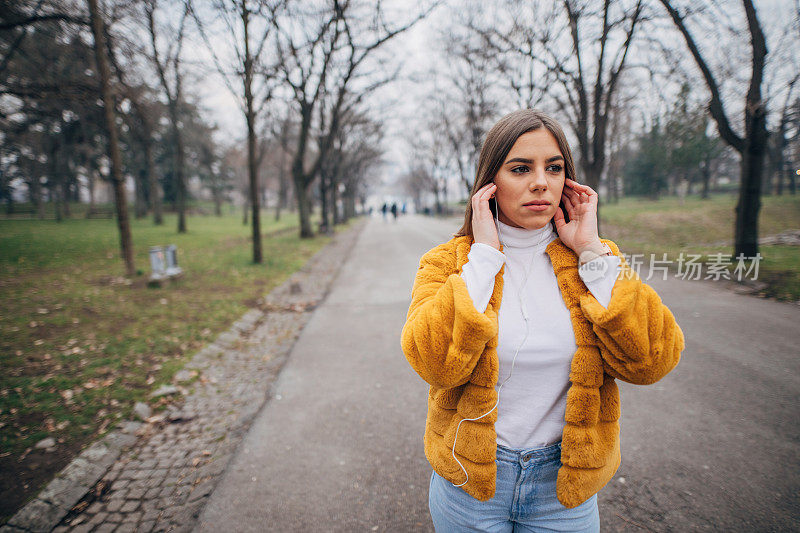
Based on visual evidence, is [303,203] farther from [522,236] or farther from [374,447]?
[522,236]

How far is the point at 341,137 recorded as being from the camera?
26.1 meters

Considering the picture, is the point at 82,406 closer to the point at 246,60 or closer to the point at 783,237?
the point at 246,60

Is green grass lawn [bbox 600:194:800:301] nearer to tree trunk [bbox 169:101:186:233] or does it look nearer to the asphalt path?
the asphalt path

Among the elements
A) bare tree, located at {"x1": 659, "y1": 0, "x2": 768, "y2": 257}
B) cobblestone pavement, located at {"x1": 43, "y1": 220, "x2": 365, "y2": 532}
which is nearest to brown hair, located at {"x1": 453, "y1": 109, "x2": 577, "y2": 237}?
cobblestone pavement, located at {"x1": 43, "y1": 220, "x2": 365, "y2": 532}

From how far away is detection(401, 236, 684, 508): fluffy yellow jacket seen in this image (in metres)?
1.19

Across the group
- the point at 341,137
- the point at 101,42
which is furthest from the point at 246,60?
the point at 341,137

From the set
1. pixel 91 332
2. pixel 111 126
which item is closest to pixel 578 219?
pixel 91 332

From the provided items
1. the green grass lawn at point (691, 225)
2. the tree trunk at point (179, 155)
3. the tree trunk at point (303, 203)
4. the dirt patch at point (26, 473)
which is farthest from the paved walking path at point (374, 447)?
the tree trunk at point (179, 155)

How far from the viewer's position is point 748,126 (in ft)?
28.3

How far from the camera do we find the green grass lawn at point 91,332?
361cm

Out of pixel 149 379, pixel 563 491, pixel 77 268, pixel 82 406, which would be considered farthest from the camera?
pixel 77 268

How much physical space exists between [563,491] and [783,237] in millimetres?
16573

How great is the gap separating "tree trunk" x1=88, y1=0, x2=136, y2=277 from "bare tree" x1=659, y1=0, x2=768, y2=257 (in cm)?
1245

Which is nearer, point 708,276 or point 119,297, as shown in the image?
point 119,297
